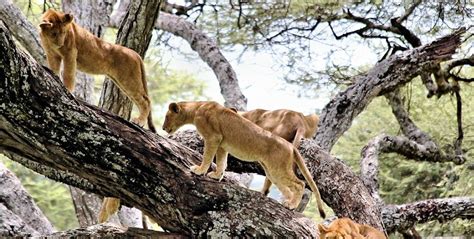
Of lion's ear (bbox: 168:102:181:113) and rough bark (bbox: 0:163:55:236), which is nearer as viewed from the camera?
lion's ear (bbox: 168:102:181:113)

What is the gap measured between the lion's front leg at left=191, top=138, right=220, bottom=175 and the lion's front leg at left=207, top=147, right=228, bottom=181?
0.15ft

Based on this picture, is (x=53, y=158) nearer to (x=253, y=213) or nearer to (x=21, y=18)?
(x=253, y=213)

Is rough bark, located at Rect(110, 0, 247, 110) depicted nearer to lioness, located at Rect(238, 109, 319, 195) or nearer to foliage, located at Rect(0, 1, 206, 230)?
lioness, located at Rect(238, 109, 319, 195)

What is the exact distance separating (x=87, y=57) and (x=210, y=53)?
2739mm

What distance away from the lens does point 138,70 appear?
275 centimetres

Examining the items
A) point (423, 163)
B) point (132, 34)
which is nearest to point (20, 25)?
point (132, 34)

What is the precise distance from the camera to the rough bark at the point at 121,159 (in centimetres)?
215

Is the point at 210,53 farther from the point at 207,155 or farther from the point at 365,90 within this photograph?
the point at 207,155

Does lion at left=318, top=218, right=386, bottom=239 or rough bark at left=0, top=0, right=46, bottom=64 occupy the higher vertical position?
rough bark at left=0, top=0, right=46, bottom=64

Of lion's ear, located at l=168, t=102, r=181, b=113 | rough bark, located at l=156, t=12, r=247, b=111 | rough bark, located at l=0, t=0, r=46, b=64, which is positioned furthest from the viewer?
rough bark, located at l=156, t=12, r=247, b=111

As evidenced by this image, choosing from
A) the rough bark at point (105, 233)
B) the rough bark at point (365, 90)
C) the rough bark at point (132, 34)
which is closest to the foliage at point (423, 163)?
the rough bark at point (365, 90)

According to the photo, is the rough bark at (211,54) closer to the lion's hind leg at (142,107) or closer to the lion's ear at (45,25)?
the lion's hind leg at (142,107)

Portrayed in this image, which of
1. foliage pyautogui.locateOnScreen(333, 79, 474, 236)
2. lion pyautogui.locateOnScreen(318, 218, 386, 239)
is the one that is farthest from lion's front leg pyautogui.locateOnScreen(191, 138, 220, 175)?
foliage pyautogui.locateOnScreen(333, 79, 474, 236)

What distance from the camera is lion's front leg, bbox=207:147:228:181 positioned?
8.65 ft
